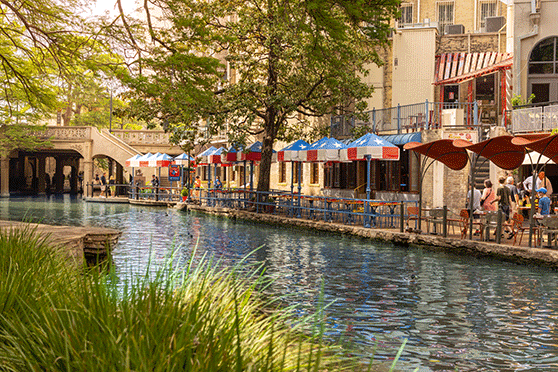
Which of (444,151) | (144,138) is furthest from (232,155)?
(144,138)

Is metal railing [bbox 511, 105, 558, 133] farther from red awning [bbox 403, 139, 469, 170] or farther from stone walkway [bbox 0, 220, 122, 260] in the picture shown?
stone walkway [bbox 0, 220, 122, 260]

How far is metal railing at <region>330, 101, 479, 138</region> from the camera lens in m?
26.1

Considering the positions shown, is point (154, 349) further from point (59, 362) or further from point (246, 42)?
point (246, 42)

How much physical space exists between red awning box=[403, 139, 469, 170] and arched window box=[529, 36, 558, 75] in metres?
10.1

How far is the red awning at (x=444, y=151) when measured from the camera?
18.5 meters

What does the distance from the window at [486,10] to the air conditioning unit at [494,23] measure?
3.05 metres

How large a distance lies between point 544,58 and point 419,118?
5897 mm

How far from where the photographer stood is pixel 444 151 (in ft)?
62.4

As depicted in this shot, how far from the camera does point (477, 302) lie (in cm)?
1005

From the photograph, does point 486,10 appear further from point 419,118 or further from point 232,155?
point 232,155

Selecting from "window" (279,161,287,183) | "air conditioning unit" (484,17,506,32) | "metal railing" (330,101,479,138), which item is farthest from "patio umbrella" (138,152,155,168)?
"air conditioning unit" (484,17,506,32)

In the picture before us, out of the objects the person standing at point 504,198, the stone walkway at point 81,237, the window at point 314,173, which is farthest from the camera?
the window at point 314,173

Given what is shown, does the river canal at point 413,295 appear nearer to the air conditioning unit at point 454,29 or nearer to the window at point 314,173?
the window at point 314,173

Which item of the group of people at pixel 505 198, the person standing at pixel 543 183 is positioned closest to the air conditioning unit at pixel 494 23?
the person standing at pixel 543 183
